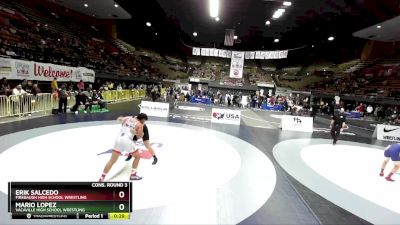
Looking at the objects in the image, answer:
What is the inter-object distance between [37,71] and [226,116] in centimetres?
1141

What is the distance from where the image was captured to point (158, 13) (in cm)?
2719

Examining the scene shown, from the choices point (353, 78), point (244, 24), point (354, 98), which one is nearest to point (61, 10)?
point (244, 24)

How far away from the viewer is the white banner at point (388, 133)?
1310 centimetres

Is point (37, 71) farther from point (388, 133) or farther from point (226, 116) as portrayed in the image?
point (388, 133)

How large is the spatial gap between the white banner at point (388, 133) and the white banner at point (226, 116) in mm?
7495

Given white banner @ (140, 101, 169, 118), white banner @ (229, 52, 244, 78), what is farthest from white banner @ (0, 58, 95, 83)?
white banner @ (229, 52, 244, 78)

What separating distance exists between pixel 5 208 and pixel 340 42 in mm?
36658

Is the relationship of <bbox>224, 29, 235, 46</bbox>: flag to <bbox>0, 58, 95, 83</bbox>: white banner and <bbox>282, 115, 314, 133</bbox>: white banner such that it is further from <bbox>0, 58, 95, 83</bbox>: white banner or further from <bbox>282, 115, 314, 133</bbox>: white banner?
<bbox>0, 58, 95, 83</bbox>: white banner

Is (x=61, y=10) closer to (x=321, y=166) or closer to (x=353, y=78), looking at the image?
(x=321, y=166)
